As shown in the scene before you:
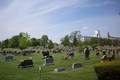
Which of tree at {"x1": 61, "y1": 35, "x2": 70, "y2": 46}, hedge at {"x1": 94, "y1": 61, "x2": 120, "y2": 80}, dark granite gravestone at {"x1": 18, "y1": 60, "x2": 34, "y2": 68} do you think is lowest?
dark granite gravestone at {"x1": 18, "y1": 60, "x2": 34, "y2": 68}

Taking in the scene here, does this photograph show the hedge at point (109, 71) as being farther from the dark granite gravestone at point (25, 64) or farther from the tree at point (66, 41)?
the tree at point (66, 41)

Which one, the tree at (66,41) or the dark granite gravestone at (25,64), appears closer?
the dark granite gravestone at (25,64)

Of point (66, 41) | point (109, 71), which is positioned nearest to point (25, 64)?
point (109, 71)

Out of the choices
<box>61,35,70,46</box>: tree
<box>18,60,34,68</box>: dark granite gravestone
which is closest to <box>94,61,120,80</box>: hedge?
<box>18,60,34,68</box>: dark granite gravestone

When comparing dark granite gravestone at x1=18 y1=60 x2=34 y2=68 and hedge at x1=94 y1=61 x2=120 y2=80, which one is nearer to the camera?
hedge at x1=94 y1=61 x2=120 y2=80

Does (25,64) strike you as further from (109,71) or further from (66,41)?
(66,41)

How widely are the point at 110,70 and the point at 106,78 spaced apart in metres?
0.57

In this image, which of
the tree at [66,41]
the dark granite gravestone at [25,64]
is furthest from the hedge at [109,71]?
the tree at [66,41]

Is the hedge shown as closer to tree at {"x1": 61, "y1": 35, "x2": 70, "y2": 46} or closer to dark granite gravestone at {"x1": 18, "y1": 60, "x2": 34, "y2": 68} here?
dark granite gravestone at {"x1": 18, "y1": 60, "x2": 34, "y2": 68}

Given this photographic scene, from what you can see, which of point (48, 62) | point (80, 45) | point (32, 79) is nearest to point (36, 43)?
point (80, 45)

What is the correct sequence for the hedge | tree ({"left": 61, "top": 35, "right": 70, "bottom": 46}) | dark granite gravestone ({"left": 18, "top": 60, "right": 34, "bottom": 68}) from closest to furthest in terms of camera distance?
1. the hedge
2. dark granite gravestone ({"left": 18, "top": 60, "right": 34, "bottom": 68})
3. tree ({"left": 61, "top": 35, "right": 70, "bottom": 46})

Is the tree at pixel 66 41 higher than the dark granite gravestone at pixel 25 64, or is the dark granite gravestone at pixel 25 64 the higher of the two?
the tree at pixel 66 41

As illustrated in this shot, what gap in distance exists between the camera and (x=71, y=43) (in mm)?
92125

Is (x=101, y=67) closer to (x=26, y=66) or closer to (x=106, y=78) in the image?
(x=106, y=78)
